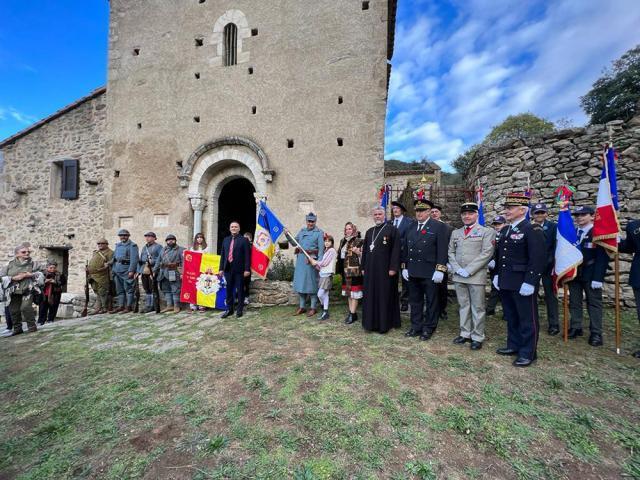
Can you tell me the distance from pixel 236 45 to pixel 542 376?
1077 cm

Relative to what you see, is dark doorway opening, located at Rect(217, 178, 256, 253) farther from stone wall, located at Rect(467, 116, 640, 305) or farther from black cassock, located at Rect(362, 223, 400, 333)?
stone wall, located at Rect(467, 116, 640, 305)

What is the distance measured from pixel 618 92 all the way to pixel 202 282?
79.4ft

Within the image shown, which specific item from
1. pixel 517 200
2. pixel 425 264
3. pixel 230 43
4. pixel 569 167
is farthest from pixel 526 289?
pixel 230 43

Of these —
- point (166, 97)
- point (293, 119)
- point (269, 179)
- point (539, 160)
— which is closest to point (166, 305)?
point (269, 179)

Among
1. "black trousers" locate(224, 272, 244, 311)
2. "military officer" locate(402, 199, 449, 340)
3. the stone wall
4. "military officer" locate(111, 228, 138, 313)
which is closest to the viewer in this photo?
"military officer" locate(402, 199, 449, 340)

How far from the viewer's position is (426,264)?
4.09 metres

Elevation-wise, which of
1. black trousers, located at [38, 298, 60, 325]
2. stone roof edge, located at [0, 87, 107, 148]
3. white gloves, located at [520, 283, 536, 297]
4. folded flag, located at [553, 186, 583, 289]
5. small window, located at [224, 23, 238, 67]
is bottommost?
black trousers, located at [38, 298, 60, 325]

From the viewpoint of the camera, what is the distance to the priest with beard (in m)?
4.34

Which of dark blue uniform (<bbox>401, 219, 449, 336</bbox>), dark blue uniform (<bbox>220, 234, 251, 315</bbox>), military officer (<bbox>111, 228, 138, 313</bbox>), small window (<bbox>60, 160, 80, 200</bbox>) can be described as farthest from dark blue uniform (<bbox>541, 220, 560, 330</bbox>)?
small window (<bbox>60, 160, 80, 200</bbox>)

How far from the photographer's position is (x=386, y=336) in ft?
13.8

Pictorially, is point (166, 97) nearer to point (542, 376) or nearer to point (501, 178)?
point (501, 178)

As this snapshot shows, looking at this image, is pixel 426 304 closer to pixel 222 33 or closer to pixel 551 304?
pixel 551 304

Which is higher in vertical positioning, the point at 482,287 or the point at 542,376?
the point at 482,287

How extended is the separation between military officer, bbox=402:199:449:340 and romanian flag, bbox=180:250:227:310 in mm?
4071
